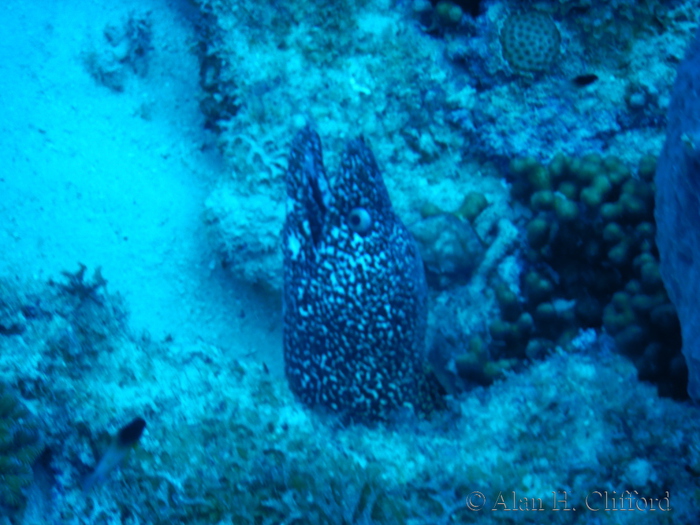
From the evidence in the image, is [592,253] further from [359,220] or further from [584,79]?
[359,220]

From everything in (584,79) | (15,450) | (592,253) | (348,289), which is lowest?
(15,450)

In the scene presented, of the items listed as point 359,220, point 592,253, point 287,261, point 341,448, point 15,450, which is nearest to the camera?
point 15,450

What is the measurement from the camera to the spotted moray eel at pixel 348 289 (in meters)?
2.73

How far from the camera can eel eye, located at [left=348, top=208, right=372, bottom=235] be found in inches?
106

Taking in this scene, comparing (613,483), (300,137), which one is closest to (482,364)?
(613,483)

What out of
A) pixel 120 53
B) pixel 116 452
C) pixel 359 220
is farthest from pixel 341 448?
pixel 120 53

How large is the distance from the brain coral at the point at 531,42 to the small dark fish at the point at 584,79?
0.24m

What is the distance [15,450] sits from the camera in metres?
2.26

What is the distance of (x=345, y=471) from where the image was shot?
2242 mm

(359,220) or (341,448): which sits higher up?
(359,220)

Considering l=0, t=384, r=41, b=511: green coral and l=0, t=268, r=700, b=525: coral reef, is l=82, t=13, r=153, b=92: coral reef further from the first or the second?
l=0, t=384, r=41, b=511: green coral

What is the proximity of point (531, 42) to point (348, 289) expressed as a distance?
2.51m

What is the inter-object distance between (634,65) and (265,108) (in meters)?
2.94

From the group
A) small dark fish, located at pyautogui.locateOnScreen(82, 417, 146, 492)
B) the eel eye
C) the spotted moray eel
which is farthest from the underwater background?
the eel eye
